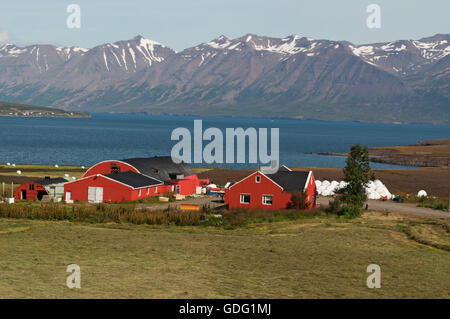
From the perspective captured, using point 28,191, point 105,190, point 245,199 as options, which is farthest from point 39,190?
point 245,199

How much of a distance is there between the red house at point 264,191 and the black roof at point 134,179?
10916mm

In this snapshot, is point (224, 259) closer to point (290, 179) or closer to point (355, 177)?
point (355, 177)

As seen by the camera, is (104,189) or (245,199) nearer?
(245,199)

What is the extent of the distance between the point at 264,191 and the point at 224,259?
1105 inches

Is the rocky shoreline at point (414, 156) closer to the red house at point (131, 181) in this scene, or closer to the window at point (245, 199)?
the red house at point (131, 181)

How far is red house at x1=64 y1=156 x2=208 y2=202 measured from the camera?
6406cm

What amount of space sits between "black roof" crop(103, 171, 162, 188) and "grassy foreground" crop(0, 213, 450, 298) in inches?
657

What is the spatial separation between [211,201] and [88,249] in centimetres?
3525

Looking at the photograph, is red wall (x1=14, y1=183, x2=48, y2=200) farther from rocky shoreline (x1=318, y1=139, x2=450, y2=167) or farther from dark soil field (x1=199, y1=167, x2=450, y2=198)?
rocky shoreline (x1=318, y1=139, x2=450, y2=167)

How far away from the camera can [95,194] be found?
64438mm

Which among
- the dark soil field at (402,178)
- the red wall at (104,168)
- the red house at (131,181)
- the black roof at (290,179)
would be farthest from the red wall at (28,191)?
the dark soil field at (402,178)

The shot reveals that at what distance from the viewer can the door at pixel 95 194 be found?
64250mm
